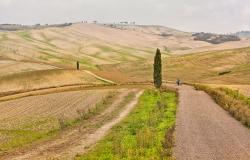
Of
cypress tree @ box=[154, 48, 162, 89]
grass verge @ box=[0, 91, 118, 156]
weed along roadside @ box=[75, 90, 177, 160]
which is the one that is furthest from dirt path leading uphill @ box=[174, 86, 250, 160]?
cypress tree @ box=[154, 48, 162, 89]

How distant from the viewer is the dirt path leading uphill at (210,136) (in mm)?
30078

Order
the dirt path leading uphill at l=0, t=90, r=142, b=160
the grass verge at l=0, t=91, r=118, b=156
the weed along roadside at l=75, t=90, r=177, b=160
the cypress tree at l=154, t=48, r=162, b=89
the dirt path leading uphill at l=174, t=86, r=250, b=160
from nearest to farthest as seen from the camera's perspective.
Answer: the weed along roadside at l=75, t=90, r=177, b=160, the dirt path leading uphill at l=174, t=86, r=250, b=160, the dirt path leading uphill at l=0, t=90, r=142, b=160, the grass verge at l=0, t=91, r=118, b=156, the cypress tree at l=154, t=48, r=162, b=89

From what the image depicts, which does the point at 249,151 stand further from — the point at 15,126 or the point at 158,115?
the point at 15,126

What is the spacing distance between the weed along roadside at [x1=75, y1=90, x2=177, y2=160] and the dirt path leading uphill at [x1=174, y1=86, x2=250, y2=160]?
2.64ft

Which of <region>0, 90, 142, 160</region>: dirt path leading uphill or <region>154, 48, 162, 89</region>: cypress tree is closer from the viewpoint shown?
Result: <region>0, 90, 142, 160</region>: dirt path leading uphill

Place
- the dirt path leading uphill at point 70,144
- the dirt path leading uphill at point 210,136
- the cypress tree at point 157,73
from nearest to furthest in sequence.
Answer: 1. the dirt path leading uphill at point 210,136
2. the dirt path leading uphill at point 70,144
3. the cypress tree at point 157,73

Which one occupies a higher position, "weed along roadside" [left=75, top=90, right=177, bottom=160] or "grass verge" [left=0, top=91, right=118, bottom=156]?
"weed along roadside" [left=75, top=90, right=177, bottom=160]

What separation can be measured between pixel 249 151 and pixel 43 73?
103754mm

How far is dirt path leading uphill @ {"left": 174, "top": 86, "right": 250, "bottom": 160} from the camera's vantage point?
98.7 ft

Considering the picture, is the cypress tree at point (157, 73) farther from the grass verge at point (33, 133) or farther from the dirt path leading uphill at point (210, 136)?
the dirt path leading uphill at point (210, 136)

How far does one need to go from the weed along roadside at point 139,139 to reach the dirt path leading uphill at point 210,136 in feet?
2.64

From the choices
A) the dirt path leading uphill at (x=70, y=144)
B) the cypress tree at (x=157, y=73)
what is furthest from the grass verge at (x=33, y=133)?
the cypress tree at (x=157, y=73)

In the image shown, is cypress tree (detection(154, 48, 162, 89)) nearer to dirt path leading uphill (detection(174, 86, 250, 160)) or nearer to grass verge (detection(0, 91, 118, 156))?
grass verge (detection(0, 91, 118, 156))

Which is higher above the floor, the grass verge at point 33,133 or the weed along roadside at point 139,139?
the weed along roadside at point 139,139
